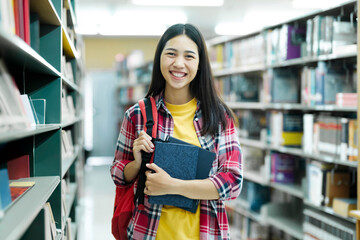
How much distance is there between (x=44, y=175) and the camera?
5.95 feet

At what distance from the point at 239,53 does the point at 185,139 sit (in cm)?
274

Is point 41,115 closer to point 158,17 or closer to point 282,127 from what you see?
point 282,127

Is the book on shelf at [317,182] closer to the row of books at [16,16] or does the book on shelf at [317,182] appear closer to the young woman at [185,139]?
the young woman at [185,139]

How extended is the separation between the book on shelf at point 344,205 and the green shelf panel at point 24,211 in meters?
1.90

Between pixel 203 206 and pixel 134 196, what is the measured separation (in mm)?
287

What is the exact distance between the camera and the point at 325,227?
2.76 meters

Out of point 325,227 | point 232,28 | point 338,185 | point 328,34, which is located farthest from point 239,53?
point 232,28

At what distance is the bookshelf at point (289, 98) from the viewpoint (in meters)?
2.74

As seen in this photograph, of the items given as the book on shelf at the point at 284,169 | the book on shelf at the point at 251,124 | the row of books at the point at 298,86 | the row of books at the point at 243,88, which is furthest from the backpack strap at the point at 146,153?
the row of books at the point at 243,88

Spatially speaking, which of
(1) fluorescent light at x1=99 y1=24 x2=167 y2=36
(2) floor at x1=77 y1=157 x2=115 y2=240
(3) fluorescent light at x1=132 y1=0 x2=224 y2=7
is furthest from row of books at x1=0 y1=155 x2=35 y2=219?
(1) fluorescent light at x1=99 y1=24 x2=167 y2=36

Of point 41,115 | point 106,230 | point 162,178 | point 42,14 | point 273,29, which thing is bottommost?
point 106,230

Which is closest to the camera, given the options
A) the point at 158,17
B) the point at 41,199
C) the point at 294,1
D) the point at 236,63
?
the point at 41,199

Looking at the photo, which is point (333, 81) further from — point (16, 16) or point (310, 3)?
point (310, 3)

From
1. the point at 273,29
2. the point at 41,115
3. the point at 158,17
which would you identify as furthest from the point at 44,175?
the point at 158,17
